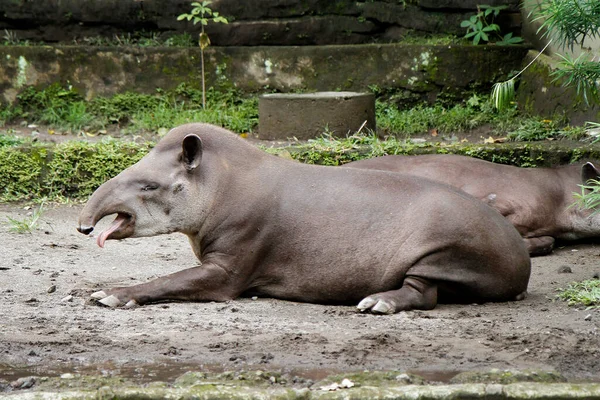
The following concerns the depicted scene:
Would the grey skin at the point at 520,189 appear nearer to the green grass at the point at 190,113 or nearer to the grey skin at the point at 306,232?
the green grass at the point at 190,113

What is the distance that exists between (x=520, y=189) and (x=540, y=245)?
0.60 meters

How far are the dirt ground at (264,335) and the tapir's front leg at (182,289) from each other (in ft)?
0.27

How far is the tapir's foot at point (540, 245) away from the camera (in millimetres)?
8859

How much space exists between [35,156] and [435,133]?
459 cm

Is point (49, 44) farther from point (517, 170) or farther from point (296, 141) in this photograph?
point (517, 170)

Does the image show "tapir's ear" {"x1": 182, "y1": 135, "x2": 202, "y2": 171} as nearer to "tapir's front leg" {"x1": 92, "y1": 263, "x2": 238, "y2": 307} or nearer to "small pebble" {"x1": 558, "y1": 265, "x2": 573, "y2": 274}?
"tapir's front leg" {"x1": 92, "y1": 263, "x2": 238, "y2": 307}

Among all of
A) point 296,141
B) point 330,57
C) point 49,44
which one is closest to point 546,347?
point 296,141

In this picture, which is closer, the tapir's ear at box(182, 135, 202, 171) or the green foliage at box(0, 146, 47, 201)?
the tapir's ear at box(182, 135, 202, 171)

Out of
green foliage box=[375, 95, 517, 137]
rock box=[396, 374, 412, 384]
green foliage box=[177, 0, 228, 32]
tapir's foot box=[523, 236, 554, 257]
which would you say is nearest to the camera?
rock box=[396, 374, 412, 384]

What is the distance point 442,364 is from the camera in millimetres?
5238

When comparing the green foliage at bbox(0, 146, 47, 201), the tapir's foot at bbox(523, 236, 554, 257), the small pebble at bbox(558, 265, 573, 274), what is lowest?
the tapir's foot at bbox(523, 236, 554, 257)

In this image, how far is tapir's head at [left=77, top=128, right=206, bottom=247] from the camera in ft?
21.6

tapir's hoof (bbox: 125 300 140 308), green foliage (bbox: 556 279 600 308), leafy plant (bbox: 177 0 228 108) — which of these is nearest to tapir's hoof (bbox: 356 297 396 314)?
green foliage (bbox: 556 279 600 308)

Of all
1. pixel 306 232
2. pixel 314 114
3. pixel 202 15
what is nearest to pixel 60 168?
pixel 314 114
